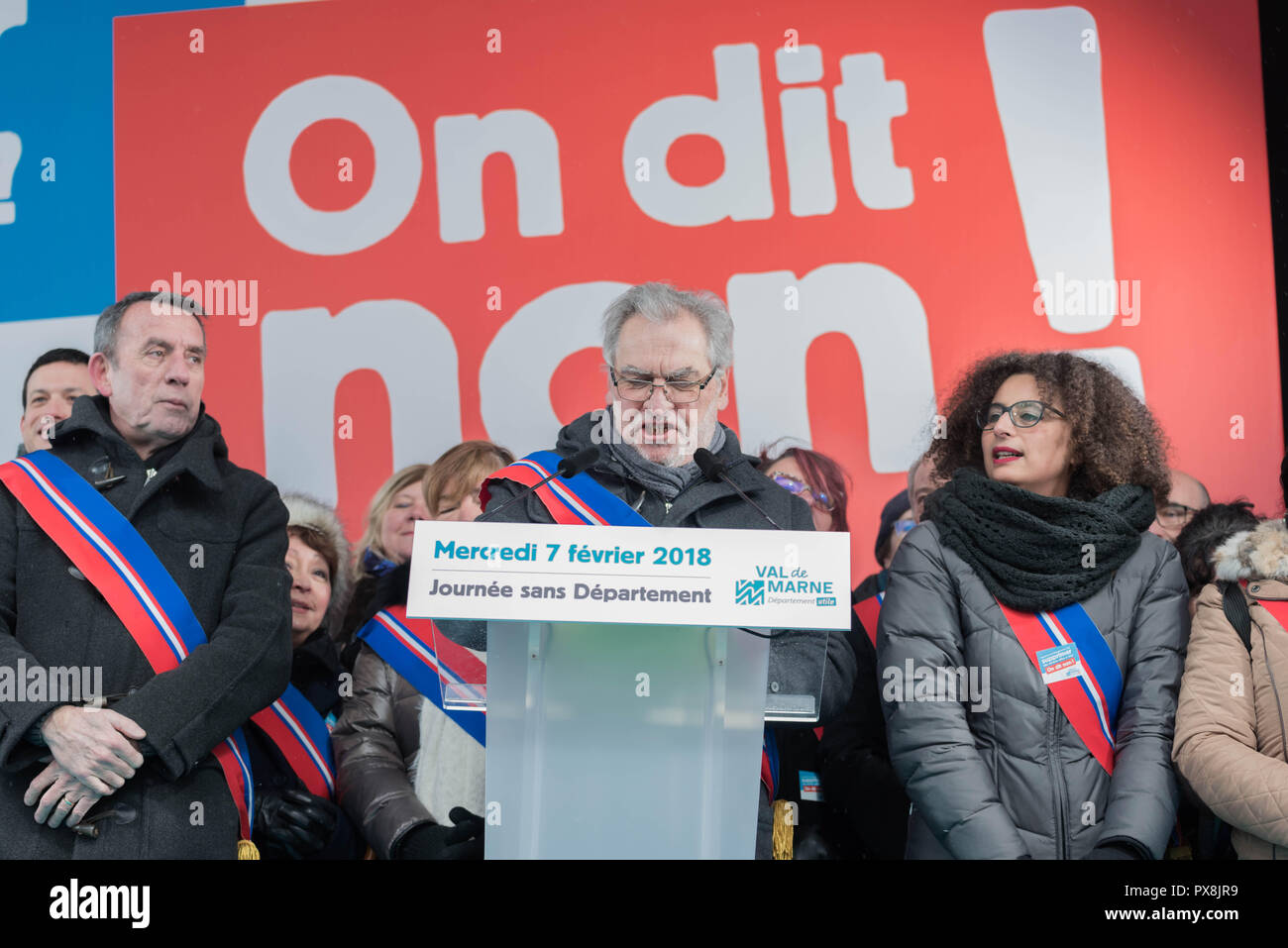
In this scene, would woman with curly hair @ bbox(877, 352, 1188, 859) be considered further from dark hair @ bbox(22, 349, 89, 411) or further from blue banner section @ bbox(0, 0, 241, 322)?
blue banner section @ bbox(0, 0, 241, 322)

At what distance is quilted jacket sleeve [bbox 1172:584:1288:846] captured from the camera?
2705 mm

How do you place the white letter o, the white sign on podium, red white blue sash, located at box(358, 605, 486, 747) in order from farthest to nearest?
the white letter o
red white blue sash, located at box(358, 605, 486, 747)
the white sign on podium

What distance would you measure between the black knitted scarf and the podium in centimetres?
102

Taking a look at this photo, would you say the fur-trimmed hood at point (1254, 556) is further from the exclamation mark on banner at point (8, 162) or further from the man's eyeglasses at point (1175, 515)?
the exclamation mark on banner at point (8, 162)

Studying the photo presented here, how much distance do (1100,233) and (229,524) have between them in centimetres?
292

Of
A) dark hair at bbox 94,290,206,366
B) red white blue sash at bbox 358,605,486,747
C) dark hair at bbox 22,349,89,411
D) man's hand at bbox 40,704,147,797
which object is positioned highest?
dark hair at bbox 22,349,89,411

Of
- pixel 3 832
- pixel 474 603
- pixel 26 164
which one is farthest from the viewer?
pixel 26 164

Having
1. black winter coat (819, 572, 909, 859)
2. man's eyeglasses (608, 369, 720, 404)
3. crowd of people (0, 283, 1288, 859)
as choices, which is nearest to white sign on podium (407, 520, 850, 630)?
crowd of people (0, 283, 1288, 859)

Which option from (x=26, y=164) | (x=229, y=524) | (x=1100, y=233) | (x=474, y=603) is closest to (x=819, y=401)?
(x=1100, y=233)

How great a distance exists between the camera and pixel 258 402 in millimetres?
4582

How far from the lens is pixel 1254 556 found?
302 cm

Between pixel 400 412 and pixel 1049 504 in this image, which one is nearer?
pixel 1049 504

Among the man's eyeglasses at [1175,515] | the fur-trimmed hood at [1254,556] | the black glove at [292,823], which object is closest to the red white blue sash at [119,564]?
the black glove at [292,823]

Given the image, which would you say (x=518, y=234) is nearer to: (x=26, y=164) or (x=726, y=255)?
(x=726, y=255)
